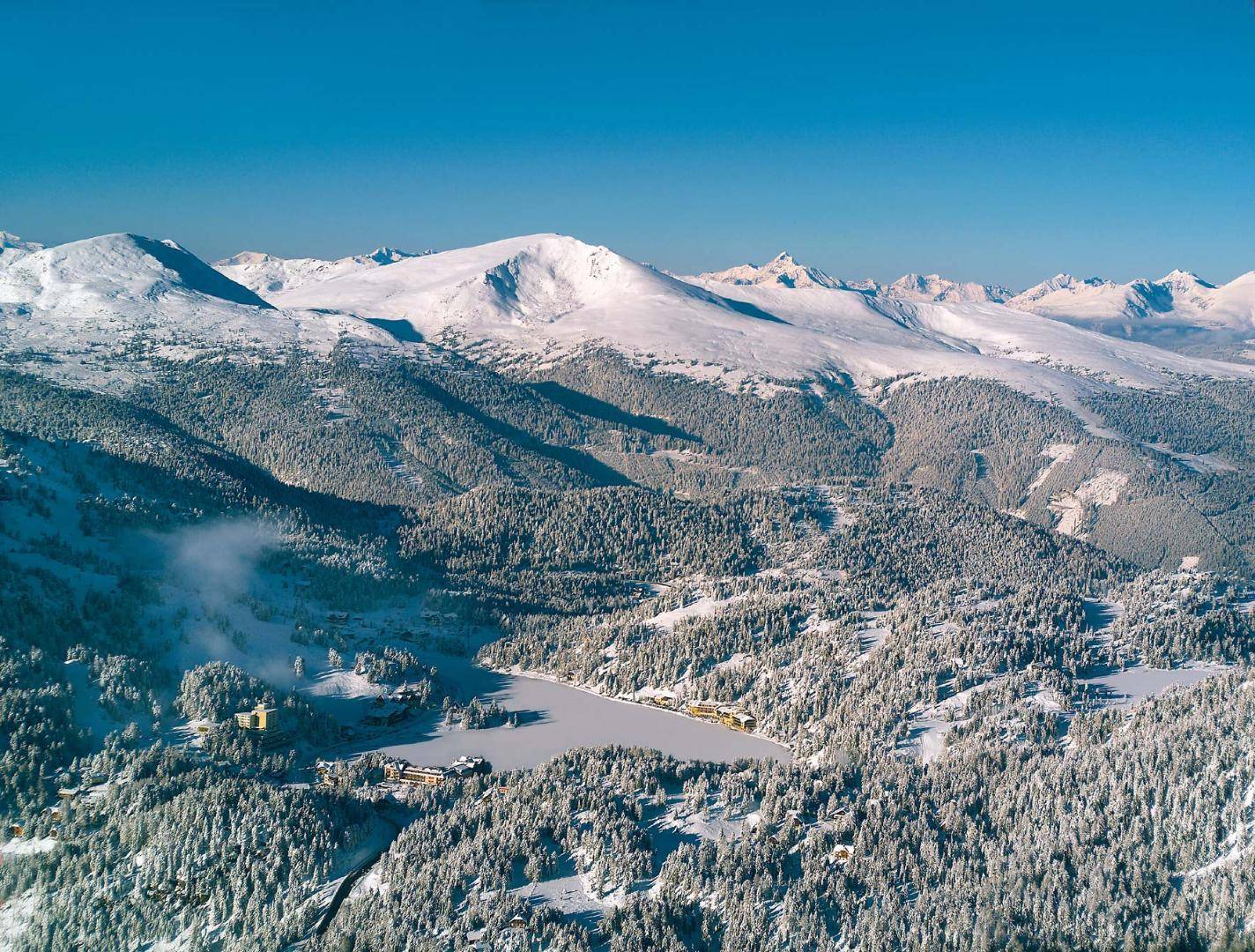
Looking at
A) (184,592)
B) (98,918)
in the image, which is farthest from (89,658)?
(98,918)

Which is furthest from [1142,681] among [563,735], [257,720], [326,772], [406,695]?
[257,720]

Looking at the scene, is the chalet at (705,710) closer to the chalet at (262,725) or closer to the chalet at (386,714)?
the chalet at (386,714)

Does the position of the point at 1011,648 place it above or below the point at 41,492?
below

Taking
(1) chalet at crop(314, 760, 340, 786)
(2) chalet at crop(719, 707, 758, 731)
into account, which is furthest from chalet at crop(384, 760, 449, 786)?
(2) chalet at crop(719, 707, 758, 731)

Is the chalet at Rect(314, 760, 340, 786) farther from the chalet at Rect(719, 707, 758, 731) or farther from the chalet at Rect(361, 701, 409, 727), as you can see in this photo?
Answer: the chalet at Rect(719, 707, 758, 731)

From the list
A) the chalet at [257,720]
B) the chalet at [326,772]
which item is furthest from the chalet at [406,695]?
the chalet at [326,772]

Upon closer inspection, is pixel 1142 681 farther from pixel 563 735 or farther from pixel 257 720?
pixel 257 720

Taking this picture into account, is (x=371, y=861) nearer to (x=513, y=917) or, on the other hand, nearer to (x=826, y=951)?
(x=513, y=917)
